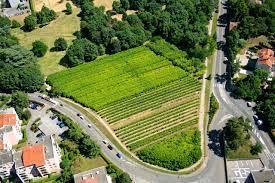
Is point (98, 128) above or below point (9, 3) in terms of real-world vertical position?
below

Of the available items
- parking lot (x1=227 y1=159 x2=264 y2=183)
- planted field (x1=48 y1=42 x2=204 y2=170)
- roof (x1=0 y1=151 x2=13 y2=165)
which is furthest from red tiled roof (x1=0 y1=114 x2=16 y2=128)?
parking lot (x1=227 y1=159 x2=264 y2=183)

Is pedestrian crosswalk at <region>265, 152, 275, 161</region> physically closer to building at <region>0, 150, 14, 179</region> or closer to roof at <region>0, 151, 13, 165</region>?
building at <region>0, 150, 14, 179</region>

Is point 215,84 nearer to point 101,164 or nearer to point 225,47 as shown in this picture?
point 225,47

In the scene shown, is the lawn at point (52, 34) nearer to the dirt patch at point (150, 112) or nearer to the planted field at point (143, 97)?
the planted field at point (143, 97)

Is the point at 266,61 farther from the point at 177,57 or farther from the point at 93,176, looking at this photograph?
the point at 93,176

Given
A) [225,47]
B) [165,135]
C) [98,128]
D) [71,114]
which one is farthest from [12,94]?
[225,47]

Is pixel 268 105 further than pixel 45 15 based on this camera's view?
No

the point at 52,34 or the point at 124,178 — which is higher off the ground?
the point at 52,34

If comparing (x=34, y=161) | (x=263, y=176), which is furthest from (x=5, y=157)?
(x=263, y=176)
